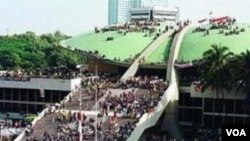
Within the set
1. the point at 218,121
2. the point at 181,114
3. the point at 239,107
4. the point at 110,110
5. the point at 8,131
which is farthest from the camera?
the point at 181,114

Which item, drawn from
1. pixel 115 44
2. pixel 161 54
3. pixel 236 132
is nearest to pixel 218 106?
pixel 161 54

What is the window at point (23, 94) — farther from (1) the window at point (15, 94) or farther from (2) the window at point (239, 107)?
(2) the window at point (239, 107)

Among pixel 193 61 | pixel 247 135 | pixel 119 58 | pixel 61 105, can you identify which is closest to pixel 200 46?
pixel 193 61

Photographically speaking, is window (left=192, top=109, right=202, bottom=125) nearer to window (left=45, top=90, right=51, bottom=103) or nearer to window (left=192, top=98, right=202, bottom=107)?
window (left=192, top=98, right=202, bottom=107)

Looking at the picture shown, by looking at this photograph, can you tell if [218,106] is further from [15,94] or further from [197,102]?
[15,94]

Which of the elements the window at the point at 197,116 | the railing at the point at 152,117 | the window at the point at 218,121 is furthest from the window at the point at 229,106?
the railing at the point at 152,117

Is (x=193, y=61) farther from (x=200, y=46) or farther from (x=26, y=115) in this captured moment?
(x=26, y=115)
